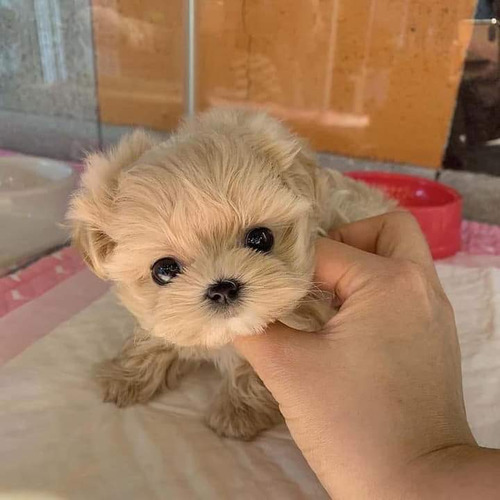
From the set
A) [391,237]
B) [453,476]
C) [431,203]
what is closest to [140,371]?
[391,237]

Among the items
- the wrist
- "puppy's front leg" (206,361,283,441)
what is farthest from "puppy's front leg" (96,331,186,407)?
the wrist

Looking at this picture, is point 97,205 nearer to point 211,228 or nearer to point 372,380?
point 211,228

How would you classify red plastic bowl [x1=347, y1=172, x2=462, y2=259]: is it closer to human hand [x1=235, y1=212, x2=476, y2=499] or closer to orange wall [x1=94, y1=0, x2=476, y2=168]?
orange wall [x1=94, y1=0, x2=476, y2=168]

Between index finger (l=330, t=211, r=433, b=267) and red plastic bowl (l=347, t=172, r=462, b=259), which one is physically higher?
index finger (l=330, t=211, r=433, b=267)

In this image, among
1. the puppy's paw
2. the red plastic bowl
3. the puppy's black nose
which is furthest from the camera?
the red plastic bowl

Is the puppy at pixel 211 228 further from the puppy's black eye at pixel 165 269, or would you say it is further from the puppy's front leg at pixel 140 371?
the puppy's front leg at pixel 140 371

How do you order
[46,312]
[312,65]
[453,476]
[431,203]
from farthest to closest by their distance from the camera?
[312,65] < [431,203] < [46,312] < [453,476]

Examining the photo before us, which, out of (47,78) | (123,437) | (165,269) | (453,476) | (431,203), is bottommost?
(123,437)
